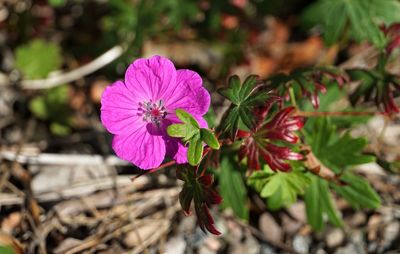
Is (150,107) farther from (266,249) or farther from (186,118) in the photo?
(266,249)

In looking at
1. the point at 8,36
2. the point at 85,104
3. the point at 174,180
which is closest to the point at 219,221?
the point at 174,180

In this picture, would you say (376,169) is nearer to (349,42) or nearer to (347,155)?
(347,155)

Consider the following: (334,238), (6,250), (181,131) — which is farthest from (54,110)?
(334,238)

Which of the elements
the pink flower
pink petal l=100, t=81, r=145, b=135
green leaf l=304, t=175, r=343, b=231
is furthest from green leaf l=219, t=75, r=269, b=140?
green leaf l=304, t=175, r=343, b=231

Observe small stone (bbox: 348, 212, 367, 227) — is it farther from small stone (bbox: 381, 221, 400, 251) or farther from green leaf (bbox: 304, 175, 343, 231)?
green leaf (bbox: 304, 175, 343, 231)

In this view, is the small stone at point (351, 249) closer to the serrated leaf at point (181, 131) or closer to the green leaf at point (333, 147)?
the green leaf at point (333, 147)

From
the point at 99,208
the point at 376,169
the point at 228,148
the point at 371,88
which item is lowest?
the point at 99,208
